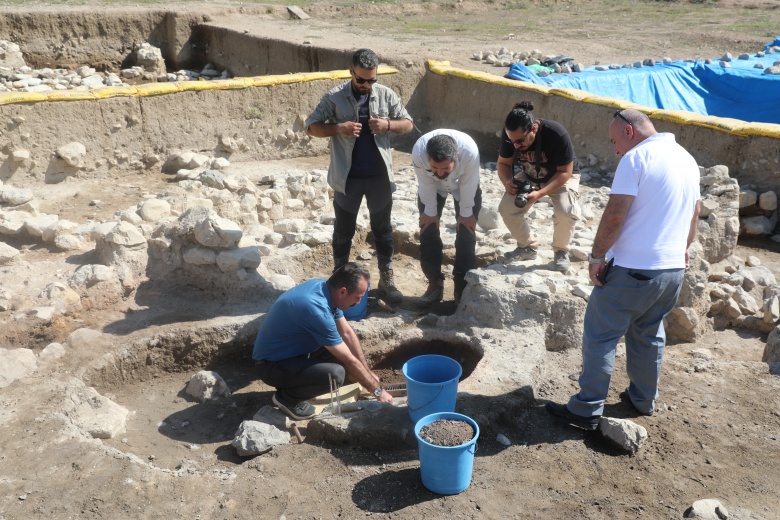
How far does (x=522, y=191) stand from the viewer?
212 inches

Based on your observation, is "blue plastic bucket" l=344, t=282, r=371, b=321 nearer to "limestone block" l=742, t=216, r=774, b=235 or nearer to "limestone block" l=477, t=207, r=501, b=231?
"limestone block" l=477, t=207, r=501, b=231

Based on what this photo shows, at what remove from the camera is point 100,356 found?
5.05 meters

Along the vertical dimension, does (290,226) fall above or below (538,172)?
below

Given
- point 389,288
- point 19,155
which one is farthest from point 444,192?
point 19,155

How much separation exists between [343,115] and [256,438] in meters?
2.40

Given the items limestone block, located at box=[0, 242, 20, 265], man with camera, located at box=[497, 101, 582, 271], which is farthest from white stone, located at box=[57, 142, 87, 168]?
man with camera, located at box=[497, 101, 582, 271]

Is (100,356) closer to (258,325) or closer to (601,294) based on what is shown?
(258,325)

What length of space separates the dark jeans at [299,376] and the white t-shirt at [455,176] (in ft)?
4.64

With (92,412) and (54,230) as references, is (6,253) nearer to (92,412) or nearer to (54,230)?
(54,230)

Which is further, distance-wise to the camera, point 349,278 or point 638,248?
point 349,278

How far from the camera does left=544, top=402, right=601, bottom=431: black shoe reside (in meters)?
4.21

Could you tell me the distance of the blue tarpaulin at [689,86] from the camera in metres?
9.53

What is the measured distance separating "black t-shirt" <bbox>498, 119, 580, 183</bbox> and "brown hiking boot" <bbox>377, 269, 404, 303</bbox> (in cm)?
132

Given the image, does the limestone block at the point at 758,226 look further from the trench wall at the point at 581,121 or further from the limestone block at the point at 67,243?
the limestone block at the point at 67,243
